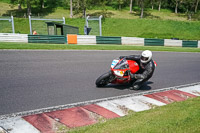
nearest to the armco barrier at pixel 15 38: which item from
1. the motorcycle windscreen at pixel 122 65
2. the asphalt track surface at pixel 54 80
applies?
the asphalt track surface at pixel 54 80

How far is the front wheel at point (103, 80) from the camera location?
699cm

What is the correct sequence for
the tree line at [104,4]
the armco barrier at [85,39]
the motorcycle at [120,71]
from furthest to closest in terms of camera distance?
the tree line at [104,4], the armco barrier at [85,39], the motorcycle at [120,71]

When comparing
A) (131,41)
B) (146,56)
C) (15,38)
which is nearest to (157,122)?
(146,56)

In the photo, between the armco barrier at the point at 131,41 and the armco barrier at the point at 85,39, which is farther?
the armco barrier at the point at 131,41

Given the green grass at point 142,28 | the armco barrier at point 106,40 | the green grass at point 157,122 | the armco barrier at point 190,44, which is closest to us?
the green grass at point 157,122

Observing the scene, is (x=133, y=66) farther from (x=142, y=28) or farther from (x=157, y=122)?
(x=142, y=28)

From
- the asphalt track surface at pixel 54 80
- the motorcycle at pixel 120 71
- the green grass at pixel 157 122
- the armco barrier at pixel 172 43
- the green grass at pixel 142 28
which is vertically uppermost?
the green grass at pixel 142 28

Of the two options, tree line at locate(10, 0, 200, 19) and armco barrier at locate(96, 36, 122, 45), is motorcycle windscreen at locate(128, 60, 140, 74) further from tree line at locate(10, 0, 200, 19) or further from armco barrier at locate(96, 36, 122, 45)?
tree line at locate(10, 0, 200, 19)

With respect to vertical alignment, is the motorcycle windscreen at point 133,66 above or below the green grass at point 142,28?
below

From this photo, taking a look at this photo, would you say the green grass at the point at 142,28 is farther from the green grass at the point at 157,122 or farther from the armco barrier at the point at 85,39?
the green grass at the point at 157,122

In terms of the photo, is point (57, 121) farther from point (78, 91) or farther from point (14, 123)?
point (78, 91)

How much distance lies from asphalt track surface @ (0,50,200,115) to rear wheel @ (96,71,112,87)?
0.22m

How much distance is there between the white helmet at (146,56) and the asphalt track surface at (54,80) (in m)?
1.19

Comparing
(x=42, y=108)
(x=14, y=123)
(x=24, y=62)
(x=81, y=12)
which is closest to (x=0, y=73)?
(x=24, y=62)
